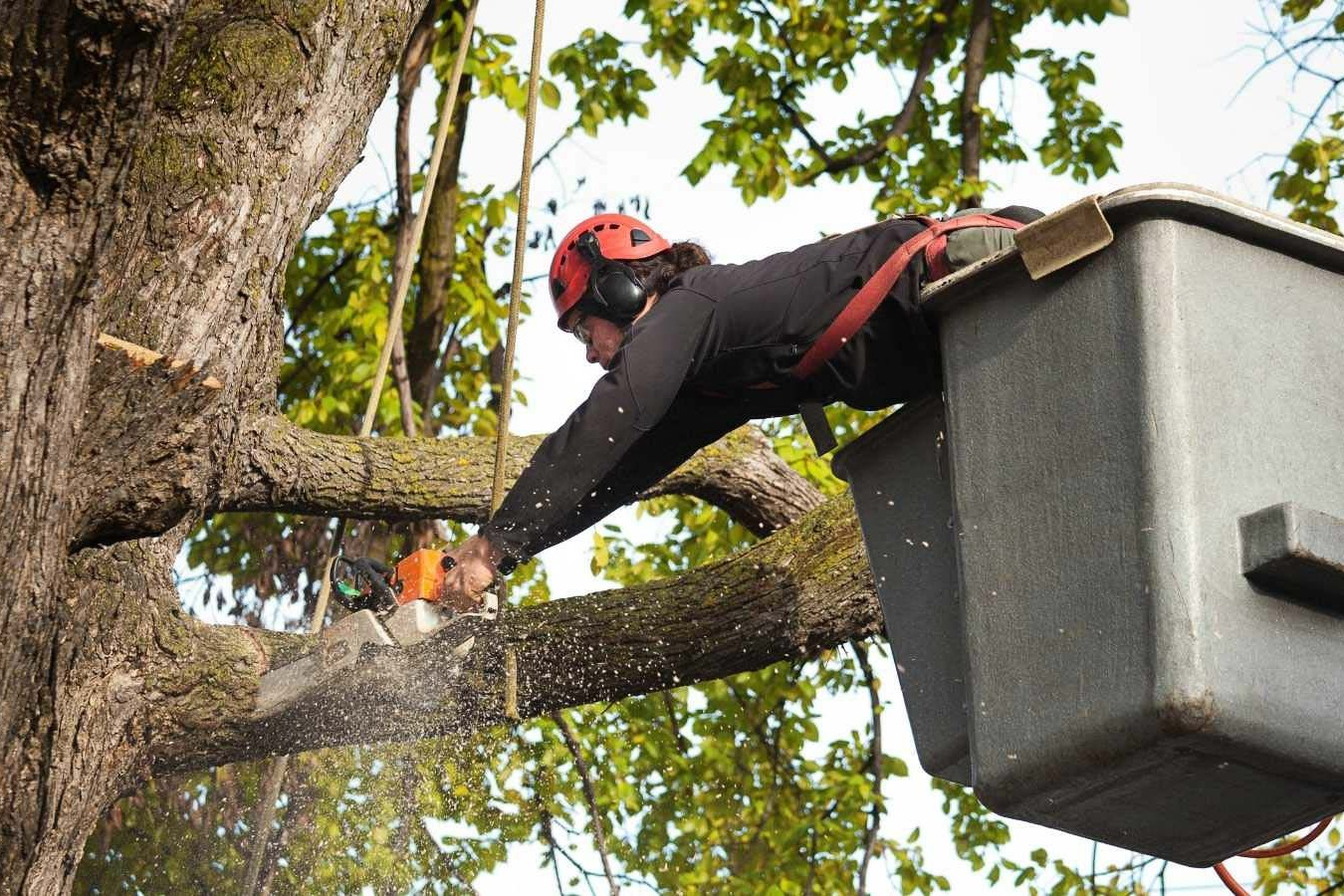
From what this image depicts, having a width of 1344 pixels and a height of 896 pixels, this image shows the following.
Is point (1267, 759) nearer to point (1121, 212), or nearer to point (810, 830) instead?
point (1121, 212)

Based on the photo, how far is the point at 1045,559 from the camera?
2.35 metres

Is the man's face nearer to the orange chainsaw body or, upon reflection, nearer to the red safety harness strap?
the orange chainsaw body

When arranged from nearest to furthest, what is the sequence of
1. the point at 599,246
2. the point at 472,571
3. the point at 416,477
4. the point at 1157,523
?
1. the point at 1157,523
2. the point at 472,571
3. the point at 599,246
4. the point at 416,477

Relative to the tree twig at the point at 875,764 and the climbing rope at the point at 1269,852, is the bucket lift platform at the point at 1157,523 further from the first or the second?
the tree twig at the point at 875,764

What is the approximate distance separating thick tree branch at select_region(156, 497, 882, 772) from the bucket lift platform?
4.06 ft

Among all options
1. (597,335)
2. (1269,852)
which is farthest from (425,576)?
(1269,852)

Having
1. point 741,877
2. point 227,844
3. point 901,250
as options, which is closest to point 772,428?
point 741,877

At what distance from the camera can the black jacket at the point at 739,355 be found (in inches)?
117

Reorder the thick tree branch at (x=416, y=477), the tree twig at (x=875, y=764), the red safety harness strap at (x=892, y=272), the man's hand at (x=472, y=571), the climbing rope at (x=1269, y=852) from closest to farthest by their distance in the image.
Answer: the climbing rope at (x=1269, y=852) → the red safety harness strap at (x=892, y=272) → the man's hand at (x=472, y=571) → the thick tree branch at (x=416, y=477) → the tree twig at (x=875, y=764)

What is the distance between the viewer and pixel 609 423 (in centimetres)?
305

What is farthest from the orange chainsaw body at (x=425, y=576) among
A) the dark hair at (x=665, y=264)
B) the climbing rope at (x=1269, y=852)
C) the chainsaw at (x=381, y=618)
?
the climbing rope at (x=1269, y=852)

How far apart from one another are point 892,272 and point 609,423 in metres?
0.54

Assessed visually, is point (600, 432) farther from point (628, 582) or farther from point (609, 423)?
point (628, 582)

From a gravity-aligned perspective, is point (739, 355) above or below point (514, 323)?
below
